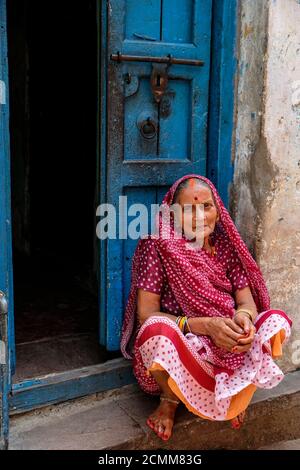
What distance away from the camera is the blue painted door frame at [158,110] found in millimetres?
2738

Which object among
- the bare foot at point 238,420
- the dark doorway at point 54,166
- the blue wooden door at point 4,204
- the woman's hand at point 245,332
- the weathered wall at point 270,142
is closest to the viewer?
the blue wooden door at point 4,204

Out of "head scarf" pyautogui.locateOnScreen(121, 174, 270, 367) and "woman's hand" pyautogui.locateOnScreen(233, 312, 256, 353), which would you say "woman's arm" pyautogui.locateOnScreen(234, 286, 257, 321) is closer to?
"head scarf" pyautogui.locateOnScreen(121, 174, 270, 367)

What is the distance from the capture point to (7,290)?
98.1 inches

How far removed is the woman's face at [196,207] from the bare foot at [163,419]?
82 cm

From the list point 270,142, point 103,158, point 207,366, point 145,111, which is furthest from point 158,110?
point 207,366

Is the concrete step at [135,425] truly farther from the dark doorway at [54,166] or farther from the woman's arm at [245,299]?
the dark doorway at [54,166]

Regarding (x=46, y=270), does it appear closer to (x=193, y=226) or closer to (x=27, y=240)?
(x=27, y=240)

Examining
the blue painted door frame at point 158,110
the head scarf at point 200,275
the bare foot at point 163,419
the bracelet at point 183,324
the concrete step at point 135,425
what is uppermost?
the blue painted door frame at point 158,110

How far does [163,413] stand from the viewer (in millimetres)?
2572

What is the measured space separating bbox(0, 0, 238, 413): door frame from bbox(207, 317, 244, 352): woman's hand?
2.30ft

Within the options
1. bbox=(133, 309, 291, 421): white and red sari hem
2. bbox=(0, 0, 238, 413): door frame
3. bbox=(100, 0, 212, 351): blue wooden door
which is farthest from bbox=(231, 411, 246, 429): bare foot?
bbox=(100, 0, 212, 351): blue wooden door

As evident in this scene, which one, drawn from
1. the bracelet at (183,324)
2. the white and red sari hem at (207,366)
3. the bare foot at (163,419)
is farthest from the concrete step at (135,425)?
the bracelet at (183,324)
